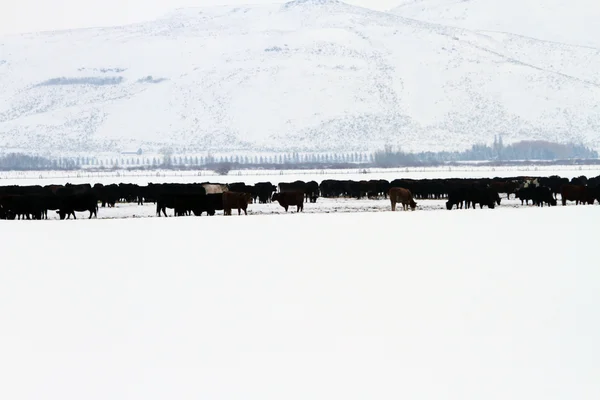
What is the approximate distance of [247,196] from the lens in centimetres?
3741

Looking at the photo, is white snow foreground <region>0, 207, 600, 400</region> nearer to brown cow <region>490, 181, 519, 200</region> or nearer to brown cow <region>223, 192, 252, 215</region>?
brown cow <region>223, 192, 252, 215</region>

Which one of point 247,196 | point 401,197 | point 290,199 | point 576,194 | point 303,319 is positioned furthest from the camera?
point 576,194

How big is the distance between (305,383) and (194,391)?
39.9 inches

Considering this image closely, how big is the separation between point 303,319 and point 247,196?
2456cm

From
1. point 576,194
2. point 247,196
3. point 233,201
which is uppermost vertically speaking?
point 247,196

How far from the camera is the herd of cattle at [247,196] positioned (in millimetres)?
35031

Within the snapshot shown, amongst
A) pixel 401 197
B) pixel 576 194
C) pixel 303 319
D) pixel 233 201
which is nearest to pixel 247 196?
pixel 233 201

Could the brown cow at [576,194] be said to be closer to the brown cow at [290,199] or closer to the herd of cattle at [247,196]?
the herd of cattle at [247,196]

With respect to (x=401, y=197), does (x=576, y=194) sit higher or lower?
lower

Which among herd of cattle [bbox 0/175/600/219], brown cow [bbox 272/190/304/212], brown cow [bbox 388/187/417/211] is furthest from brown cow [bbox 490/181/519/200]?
brown cow [bbox 272/190/304/212]

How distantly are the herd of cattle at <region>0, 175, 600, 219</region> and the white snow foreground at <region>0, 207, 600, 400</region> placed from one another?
11970mm

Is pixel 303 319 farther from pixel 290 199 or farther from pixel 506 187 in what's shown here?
pixel 506 187

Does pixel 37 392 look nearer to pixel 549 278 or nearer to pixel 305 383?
pixel 305 383

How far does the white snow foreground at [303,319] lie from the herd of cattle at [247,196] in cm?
1197
